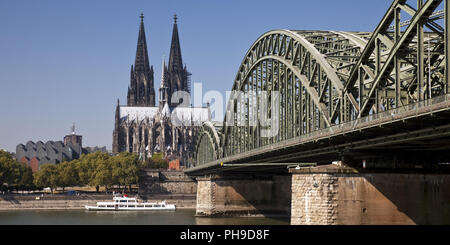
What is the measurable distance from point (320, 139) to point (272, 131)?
28201mm

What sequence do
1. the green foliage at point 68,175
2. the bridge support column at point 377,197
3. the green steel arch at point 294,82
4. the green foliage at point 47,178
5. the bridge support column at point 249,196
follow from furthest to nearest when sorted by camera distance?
the green foliage at point 68,175, the green foliage at point 47,178, the bridge support column at point 249,196, the green steel arch at point 294,82, the bridge support column at point 377,197

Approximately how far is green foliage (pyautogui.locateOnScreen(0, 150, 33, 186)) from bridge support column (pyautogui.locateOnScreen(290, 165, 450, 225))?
347 ft

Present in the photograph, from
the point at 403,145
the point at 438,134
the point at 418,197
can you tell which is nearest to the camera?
the point at 438,134

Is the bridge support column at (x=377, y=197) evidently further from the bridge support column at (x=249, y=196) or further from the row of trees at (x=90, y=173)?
the row of trees at (x=90, y=173)

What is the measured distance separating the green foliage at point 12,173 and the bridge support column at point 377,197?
347ft

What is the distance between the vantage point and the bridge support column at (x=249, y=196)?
97.6 m

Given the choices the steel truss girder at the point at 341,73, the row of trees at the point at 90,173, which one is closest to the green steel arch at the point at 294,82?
the steel truss girder at the point at 341,73

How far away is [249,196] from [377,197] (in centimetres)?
5161

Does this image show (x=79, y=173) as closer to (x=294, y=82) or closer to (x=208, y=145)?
(x=208, y=145)
